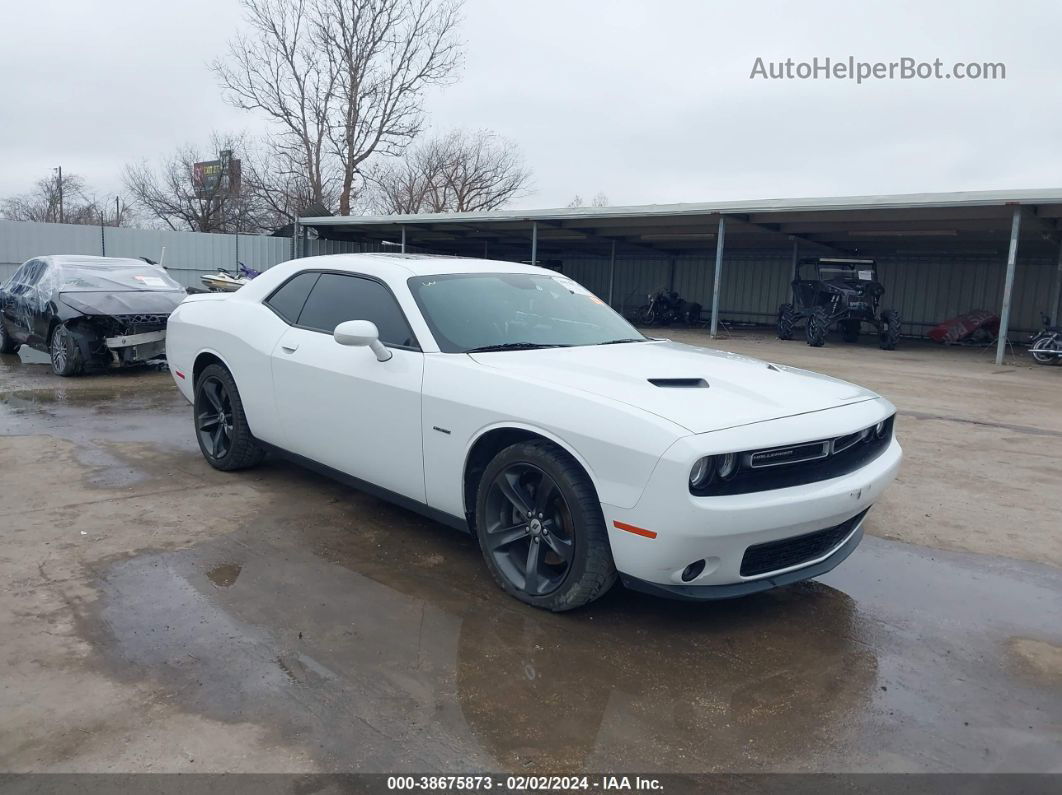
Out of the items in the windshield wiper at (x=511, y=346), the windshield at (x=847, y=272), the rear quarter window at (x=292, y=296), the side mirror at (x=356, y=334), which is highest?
the windshield at (x=847, y=272)

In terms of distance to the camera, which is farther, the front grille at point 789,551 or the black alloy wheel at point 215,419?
the black alloy wheel at point 215,419

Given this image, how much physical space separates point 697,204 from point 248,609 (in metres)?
17.0

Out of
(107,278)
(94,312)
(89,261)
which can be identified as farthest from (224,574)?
(89,261)

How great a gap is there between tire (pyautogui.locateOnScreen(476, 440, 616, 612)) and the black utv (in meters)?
16.3

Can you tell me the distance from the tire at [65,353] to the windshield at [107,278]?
0.56m

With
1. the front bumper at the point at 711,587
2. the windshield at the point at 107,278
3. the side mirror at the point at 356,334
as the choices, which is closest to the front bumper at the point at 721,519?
the front bumper at the point at 711,587

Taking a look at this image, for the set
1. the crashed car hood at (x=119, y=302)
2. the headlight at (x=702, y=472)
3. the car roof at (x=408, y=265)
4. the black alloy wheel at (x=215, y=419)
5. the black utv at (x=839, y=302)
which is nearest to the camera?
the headlight at (x=702, y=472)

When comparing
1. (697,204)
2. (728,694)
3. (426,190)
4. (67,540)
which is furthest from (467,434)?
(426,190)

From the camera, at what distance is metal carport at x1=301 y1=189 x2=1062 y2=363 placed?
53.3ft

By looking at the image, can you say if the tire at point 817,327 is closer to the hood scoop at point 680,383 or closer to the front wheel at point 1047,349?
the front wheel at point 1047,349

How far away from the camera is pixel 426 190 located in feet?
140

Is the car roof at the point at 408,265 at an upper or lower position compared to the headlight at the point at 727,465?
upper

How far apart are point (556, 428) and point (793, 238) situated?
68.5ft

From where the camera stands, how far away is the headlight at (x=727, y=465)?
3045 millimetres
